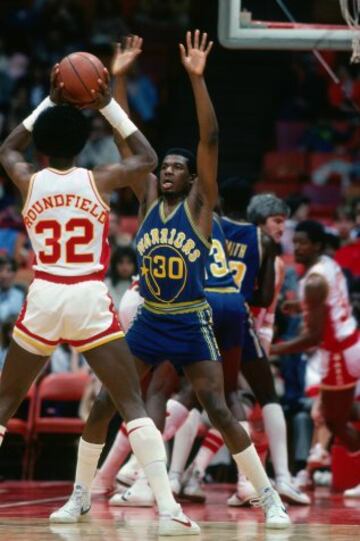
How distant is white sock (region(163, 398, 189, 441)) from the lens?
368 inches

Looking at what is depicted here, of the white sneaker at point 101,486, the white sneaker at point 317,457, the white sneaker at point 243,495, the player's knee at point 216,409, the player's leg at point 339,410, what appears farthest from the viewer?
the white sneaker at point 317,457

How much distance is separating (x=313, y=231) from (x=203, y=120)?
288cm

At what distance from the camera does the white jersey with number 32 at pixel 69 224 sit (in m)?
6.74

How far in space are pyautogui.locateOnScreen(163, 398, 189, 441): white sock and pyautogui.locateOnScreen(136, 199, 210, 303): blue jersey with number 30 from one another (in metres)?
1.73

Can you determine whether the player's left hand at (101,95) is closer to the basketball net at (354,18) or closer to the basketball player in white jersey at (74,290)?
the basketball player in white jersey at (74,290)

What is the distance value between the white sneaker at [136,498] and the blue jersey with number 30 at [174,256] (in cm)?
150

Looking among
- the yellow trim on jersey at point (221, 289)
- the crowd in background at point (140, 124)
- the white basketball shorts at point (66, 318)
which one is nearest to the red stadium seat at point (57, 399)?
the crowd in background at point (140, 124)

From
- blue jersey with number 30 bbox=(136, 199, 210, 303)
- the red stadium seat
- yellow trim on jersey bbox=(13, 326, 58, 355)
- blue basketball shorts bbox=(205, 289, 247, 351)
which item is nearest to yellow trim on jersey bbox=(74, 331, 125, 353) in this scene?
yellow trim on jersey bbox=(13, 326, 58, 355)

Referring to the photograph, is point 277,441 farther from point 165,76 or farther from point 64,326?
point 165,76

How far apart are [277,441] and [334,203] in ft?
27.9

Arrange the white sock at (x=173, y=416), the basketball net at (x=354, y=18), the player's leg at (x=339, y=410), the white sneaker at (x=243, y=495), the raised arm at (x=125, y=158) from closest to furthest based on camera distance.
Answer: the raised arm at (x=125, y=158), the basketball net at (x=354, y=18), the white sneaker at (x=243, y=495), the white sock at (x=173, y=416), the player's leg at (x=339, y=410)

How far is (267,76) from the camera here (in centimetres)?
1991

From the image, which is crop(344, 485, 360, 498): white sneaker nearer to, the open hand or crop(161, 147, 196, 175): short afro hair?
crop(161, 147, 196, 175): short afro hair

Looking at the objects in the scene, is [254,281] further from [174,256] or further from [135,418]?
[135,418]
